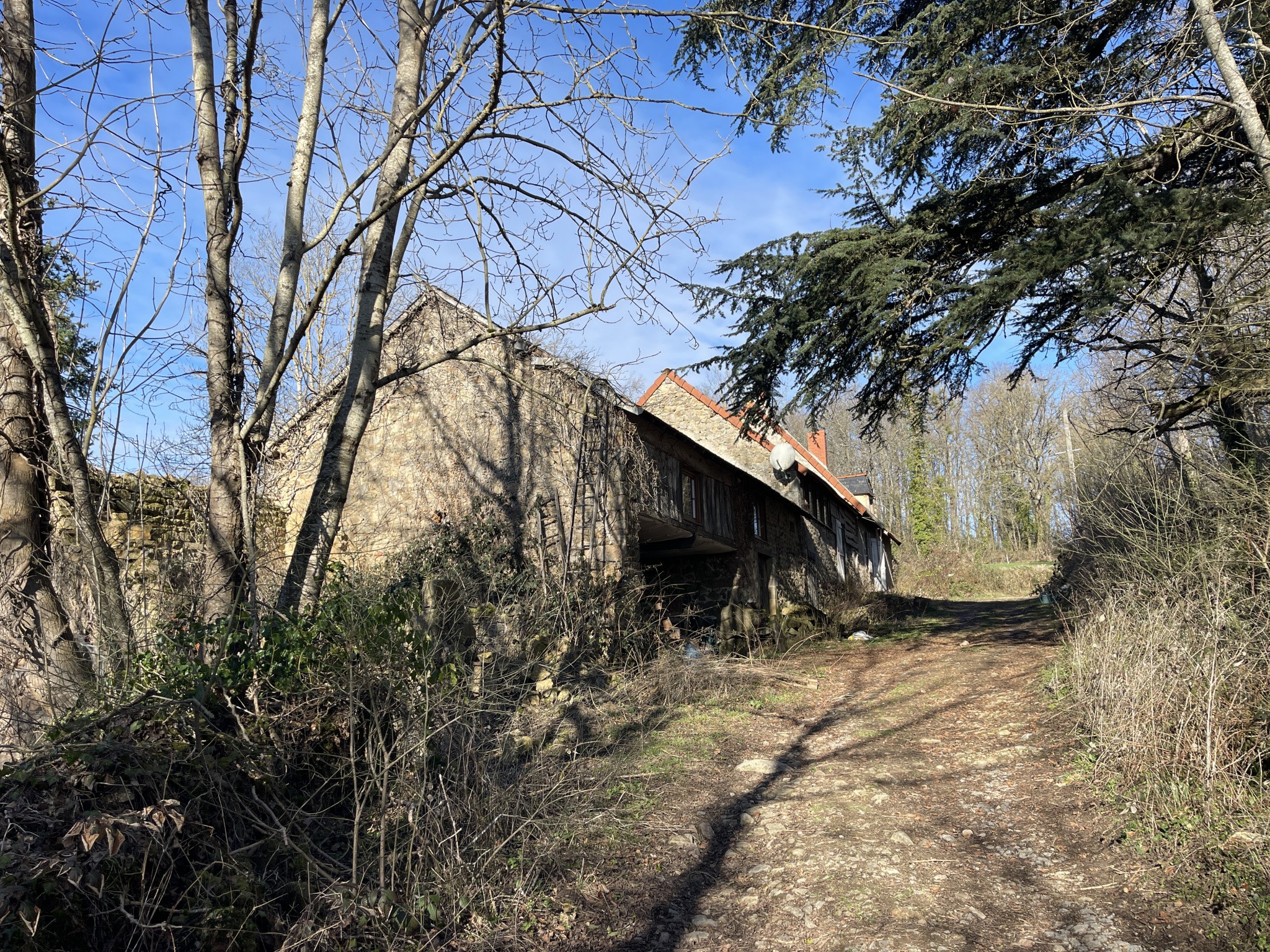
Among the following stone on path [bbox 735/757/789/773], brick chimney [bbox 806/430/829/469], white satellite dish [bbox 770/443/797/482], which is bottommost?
stone on path [bbox 735/757/789/773]

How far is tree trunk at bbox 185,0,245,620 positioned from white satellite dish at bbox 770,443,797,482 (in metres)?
14.5

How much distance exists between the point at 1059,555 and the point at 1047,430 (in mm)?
19455

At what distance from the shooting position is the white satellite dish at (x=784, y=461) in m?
18.5

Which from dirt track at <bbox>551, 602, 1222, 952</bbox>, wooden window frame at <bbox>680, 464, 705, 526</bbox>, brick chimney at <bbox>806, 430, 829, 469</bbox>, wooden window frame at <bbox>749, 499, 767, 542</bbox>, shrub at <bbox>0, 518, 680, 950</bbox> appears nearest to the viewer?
shrub at <bbox>0, 518, 680, 950</bbox>

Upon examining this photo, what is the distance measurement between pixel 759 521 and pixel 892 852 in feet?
43.4

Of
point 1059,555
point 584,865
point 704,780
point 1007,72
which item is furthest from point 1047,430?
point 584,865

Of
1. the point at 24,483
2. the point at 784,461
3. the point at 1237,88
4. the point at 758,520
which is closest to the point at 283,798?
the point at 24,483

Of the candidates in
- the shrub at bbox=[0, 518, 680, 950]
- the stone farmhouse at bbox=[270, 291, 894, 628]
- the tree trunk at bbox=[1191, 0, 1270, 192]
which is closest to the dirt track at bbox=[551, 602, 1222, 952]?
the shrub at bbox=[0, 518, 680, 950]

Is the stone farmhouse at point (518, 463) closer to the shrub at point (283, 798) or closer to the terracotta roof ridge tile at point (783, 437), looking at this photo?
the terracotta roof ridge tile at point (783, 437)

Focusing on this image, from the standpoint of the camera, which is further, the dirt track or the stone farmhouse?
the stone farmhouse

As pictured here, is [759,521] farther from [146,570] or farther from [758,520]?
[146,570]

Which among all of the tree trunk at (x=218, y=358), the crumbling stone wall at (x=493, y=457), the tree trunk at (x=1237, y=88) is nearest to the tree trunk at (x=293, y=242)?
the tree trunk at (x=218, y=358)

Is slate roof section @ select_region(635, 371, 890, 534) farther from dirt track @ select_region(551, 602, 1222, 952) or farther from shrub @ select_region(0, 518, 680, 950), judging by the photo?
shrub @ select_region(0, 518, 680, 950)

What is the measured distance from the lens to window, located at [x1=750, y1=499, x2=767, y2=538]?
59.3 feet
